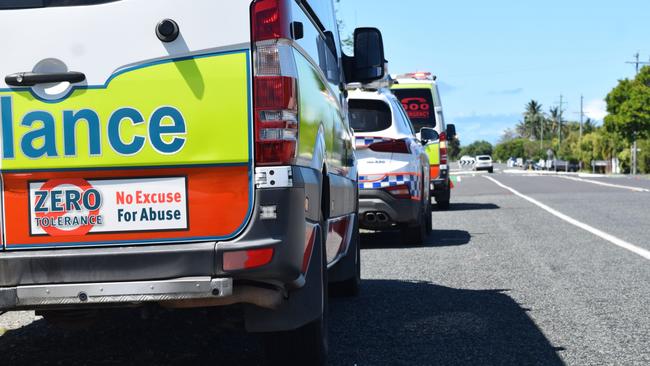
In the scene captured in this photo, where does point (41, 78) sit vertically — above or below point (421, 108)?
below

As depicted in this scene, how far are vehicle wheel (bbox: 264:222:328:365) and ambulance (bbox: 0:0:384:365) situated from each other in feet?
2.56

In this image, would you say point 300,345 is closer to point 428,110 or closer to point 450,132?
point 428,110

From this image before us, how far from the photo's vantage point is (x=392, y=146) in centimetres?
1159

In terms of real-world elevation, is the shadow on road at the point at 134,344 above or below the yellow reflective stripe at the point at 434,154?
below

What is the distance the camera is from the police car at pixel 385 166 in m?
11.2

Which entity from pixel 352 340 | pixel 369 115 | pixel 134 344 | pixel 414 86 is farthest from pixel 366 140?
pixel 414 86

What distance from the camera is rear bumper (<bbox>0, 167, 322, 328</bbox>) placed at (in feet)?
12.5

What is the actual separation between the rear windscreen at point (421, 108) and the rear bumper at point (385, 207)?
8.18 meters

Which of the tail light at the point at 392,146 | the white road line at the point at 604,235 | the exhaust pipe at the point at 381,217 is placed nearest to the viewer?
the white road line at the point at 604,235

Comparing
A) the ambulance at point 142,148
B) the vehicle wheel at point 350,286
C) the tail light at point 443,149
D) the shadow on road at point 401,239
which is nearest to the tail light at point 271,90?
the ambulance at point 142,148

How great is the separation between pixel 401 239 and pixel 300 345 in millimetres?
7432

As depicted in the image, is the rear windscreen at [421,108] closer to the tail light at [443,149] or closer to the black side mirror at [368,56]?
the tail light at [443,149]

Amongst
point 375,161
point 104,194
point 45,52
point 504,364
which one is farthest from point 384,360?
point 375,161

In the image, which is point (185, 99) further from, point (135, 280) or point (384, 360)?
point (384, 360)
